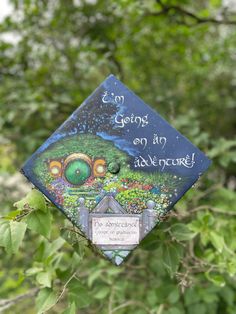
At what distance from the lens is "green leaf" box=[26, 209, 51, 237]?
1.09 m

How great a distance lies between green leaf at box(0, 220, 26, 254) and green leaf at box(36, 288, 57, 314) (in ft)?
0.77

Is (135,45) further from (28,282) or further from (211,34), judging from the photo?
(28,282)

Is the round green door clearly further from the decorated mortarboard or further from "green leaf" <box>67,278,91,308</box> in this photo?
"green leaf" <box>67,278,91,308</box>

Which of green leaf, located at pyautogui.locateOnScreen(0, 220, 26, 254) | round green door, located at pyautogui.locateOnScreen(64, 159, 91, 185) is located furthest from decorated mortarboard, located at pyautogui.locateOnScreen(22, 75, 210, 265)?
green leaf, located at pyautogui.locateOnScreen(0, 220, 26, 254)

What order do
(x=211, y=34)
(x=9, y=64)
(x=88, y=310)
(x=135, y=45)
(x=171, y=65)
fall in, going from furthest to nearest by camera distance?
(x=211, y=34), (x=171, y=65), (x=135, y=45), (x=9, y=64), (x=88, y=310)

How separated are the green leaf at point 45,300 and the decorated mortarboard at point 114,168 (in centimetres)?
24

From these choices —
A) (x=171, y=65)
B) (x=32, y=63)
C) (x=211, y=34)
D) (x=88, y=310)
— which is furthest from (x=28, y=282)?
(x=211, y=34)

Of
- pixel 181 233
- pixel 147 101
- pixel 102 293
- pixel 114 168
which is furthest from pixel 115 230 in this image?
pixel 147 101

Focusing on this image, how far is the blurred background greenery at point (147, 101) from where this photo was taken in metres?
1.31

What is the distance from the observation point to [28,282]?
1.98 meters

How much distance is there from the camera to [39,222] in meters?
1.10

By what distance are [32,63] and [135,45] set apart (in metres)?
0.76

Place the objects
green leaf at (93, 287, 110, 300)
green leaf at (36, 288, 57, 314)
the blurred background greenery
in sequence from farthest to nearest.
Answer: green leaf at (93, 287, 110, 300), the blurred background greenery, green leaf at (36, 288, 57, 314)

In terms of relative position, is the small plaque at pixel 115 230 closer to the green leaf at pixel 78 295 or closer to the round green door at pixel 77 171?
the round green door at pixel 77 171
